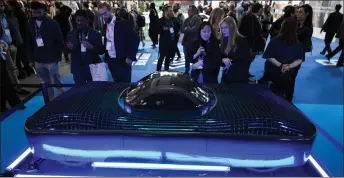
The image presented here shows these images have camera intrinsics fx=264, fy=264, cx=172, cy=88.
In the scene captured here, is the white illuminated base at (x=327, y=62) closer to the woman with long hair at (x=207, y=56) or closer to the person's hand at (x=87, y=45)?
the woman with long hair at (x=207, y=56)

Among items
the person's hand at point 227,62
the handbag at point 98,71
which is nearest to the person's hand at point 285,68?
the person's hand at point 227,62

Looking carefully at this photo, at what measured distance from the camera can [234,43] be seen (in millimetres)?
2844

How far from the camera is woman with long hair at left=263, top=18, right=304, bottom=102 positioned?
277 cm

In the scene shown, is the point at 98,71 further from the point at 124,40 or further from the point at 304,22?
the point at 304,22

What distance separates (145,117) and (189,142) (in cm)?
36

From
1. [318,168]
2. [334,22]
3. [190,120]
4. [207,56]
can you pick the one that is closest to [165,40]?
[207,56]

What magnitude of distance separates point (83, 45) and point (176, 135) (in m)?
1.77

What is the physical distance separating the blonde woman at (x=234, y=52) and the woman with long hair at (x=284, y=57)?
0.96 ft

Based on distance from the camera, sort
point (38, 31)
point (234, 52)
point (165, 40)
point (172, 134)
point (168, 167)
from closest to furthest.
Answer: point (172, 134)
point (168, 167)
point (234, 52)
point (38, 31)
point (165, 40)

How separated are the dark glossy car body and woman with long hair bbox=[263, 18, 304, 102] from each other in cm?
105

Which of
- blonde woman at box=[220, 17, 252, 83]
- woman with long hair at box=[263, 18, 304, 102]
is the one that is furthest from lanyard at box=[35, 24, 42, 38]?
woman with long hair at box=[263, 18, 304, 102]

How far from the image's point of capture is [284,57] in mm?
2891

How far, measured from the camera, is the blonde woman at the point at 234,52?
2.84m

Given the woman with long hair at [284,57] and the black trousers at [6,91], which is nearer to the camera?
the woman with long hair at [284,57]
